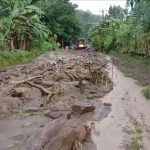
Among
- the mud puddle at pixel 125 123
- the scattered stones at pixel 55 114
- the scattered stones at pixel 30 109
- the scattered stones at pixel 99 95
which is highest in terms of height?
the scattered stones at pixel 55 114

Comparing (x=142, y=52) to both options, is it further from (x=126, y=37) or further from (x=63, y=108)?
(x=63, y=108)

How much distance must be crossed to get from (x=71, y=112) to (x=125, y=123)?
1473 mm

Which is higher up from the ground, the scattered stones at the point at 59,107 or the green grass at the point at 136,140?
the scattered stones at the point at 59,107

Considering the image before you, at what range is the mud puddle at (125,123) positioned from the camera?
8.23m

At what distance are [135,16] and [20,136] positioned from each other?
995cm

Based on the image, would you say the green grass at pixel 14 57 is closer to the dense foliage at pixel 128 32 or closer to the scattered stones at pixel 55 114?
the dense foliage at pixel 128 32

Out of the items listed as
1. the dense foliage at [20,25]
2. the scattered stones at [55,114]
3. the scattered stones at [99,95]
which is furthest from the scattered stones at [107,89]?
the dense foliage at [20,25]

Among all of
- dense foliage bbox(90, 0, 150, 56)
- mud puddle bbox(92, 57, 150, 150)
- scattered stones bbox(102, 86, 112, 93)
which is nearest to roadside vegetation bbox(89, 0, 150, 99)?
dense foliage bbox(90, 0, 150, 56)

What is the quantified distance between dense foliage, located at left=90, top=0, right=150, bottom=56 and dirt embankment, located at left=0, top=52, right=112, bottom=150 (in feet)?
10.7

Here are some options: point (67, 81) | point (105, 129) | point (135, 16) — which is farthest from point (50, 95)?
point (135, 16)

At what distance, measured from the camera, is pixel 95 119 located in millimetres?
10148

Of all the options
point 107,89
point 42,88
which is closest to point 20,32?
point 107,89

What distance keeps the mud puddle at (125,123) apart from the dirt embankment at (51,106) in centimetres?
35

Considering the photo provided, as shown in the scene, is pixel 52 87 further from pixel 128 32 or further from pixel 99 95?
pixel 128 32
